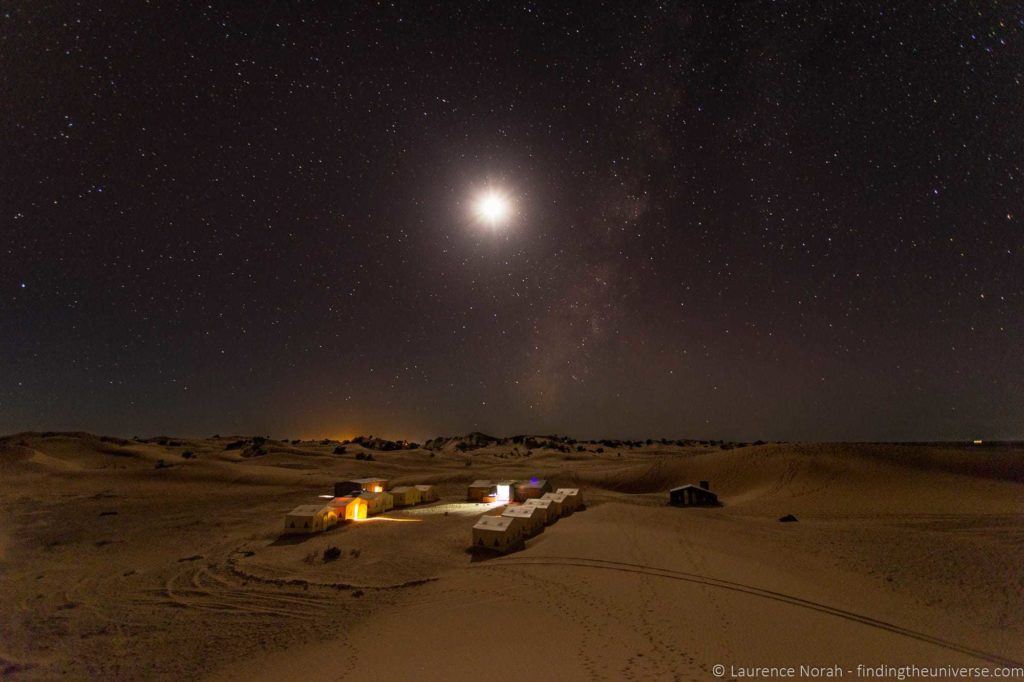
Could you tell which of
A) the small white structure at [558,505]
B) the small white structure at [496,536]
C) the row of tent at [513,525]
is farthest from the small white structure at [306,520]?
the small white structure at [558,505]

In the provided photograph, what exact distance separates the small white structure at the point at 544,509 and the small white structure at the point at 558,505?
194mm

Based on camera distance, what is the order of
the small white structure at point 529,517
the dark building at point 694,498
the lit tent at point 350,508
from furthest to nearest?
the dark building at point 694,498 < the lit tent at point 350,508 < the small white structure at point 529,517

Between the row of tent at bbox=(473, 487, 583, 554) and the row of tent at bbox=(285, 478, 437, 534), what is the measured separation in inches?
434

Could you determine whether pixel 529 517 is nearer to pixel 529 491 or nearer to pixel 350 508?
pixel 529 491

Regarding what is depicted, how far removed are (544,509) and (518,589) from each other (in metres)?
12.5

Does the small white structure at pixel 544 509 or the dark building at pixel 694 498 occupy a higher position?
the small white structure at pixel 544 509

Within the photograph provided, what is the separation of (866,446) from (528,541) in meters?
48.2

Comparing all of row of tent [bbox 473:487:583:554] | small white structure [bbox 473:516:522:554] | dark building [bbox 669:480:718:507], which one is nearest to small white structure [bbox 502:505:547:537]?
row of tent [bbox 473:487:583:554]

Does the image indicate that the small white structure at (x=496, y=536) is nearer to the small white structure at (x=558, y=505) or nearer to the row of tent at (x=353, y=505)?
the small white structure at (x=558, y=505)

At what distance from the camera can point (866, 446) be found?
2133 inches

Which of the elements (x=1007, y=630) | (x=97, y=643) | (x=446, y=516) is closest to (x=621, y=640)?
(x=1007, y=630)

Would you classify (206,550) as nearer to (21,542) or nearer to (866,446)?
(21,542)

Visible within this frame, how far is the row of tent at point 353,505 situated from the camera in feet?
101

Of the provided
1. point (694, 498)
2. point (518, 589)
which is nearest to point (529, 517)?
point (518, 589)
